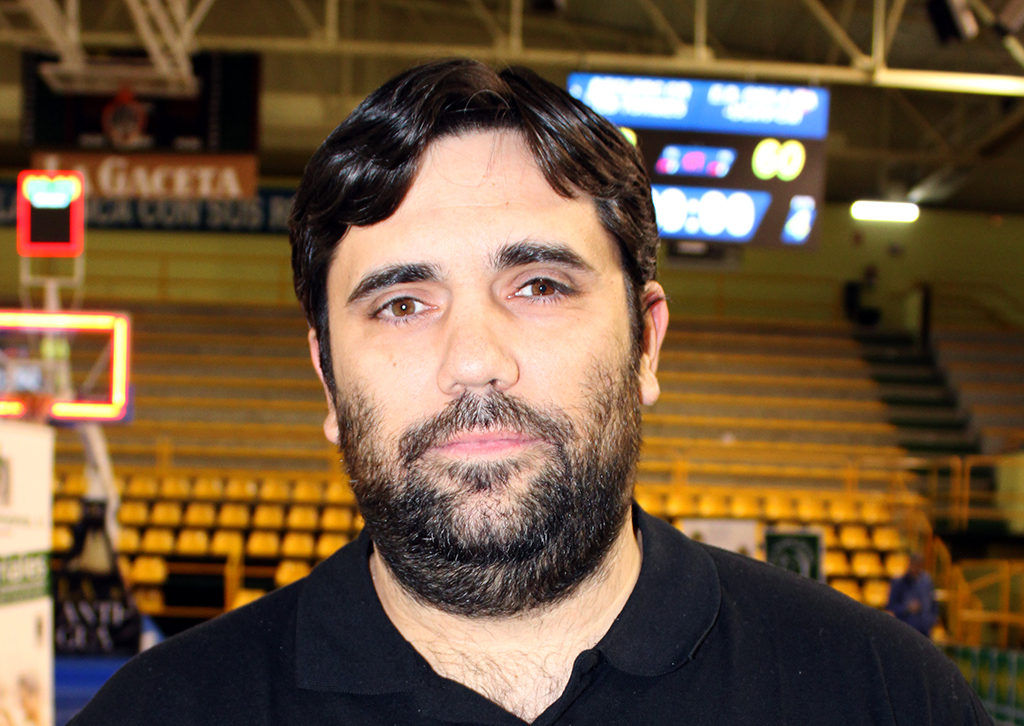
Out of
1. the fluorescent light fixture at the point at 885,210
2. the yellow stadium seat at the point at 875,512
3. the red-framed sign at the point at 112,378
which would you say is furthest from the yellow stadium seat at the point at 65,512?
the fluorescent light fixture at the point at 885,210

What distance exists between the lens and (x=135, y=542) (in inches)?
387

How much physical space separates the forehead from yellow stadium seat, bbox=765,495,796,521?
9374 millimetres

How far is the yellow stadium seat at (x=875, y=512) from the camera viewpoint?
10.8m

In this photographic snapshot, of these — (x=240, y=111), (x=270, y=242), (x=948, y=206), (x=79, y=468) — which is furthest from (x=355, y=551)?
(x=948, y=206)

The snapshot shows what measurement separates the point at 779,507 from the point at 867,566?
3.55ft

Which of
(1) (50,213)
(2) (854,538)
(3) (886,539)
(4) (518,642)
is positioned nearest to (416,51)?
(1) (50,213)

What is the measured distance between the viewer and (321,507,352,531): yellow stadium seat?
400 inches

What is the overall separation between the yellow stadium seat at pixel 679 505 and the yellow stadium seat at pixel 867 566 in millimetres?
1712

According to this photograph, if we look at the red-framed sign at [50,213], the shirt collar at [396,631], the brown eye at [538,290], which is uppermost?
the red-framed sign at [50,213]

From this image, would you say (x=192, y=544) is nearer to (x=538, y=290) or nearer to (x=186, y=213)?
(x=186, y=213)

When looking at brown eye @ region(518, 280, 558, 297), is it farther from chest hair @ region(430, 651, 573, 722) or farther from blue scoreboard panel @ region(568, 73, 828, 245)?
blue scoreboard panel @ region(568, 73, 828, 245)

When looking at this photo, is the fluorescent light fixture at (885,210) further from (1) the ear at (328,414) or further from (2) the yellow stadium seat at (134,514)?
(1) the ear at (328,414)

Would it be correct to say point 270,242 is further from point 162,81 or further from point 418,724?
point 418,724

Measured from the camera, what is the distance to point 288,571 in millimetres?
9602
